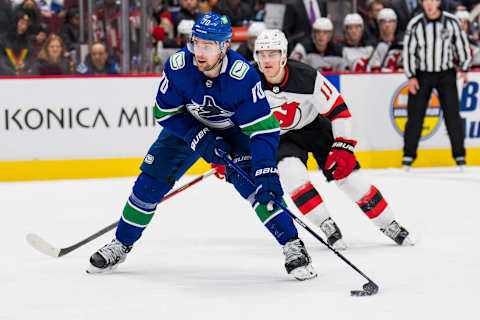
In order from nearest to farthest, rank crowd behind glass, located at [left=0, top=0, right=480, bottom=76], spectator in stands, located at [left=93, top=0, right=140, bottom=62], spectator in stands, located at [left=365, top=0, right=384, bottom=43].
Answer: crowd behind glass, located at [left=0, top=0, right=480, bottom=76]
spectator in stands, located at [left=93, top=0, right=140, bottom=62]
spectator in stands, located at [left=365, top=0, right=384, bottom=43]

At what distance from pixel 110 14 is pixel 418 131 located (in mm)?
2662

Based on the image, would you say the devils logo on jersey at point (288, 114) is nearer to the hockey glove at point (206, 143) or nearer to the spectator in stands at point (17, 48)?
the hockey glove at point (206, 143)

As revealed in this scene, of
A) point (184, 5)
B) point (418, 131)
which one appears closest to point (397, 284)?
point (418, 131)

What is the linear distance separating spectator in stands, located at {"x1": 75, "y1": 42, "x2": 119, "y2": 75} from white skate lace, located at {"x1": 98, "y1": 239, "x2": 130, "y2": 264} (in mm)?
3303

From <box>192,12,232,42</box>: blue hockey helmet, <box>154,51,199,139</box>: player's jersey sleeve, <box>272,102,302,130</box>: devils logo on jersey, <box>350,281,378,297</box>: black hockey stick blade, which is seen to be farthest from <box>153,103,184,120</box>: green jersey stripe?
<box>350,281,378,297</box>: black hockey stick blade

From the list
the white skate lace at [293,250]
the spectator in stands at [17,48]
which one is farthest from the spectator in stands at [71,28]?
the white skate lace at [293,250]

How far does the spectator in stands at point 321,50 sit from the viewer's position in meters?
7.34

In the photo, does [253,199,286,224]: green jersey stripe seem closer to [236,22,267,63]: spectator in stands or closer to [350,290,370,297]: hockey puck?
[350,290,370,297]: hockey puck

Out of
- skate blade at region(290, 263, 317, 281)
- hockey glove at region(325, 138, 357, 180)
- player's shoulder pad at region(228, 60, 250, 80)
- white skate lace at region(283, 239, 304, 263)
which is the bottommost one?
skate blade at region(290, 263, 317, 281)

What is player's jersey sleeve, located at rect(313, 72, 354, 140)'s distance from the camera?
13.0ft

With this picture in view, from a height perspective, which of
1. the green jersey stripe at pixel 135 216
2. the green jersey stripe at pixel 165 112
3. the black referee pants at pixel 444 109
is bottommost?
the black referee pants at pixel 444 109

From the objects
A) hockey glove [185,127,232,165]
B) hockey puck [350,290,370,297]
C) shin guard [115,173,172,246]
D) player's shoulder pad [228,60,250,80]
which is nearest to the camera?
hockey puck [350,290,370,297]

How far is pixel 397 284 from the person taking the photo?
3.36 metres

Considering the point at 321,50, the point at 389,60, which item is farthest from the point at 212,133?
the point at 389,60
